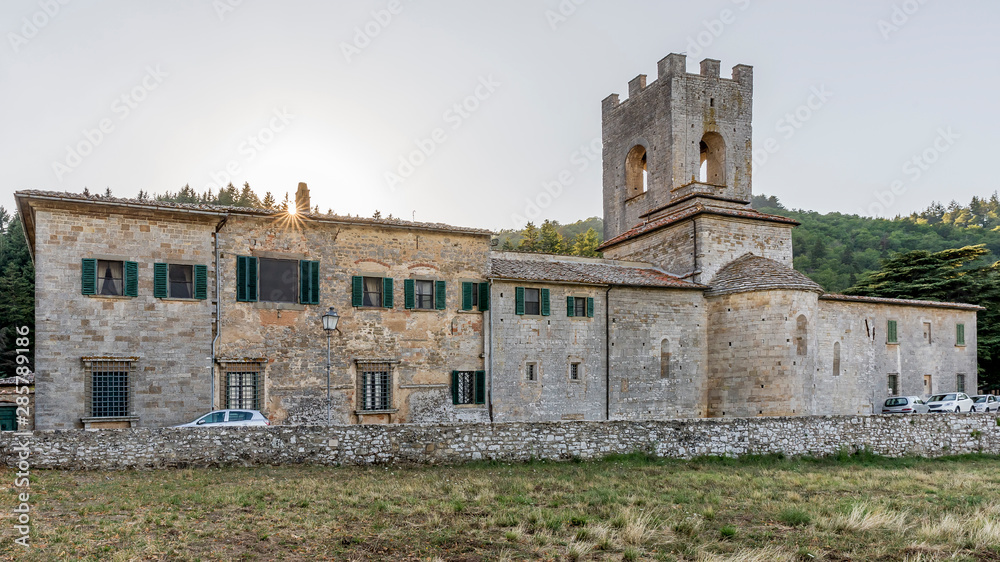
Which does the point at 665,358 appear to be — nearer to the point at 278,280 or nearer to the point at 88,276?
the point at 278,280

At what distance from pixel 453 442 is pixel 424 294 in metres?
8.64

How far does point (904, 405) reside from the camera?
1161 inches

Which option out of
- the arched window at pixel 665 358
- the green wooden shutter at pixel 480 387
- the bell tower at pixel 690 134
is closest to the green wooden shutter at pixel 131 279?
the green wooden shutter at pixel 480 387

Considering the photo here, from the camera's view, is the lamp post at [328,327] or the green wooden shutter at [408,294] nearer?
the lamp post at [328,327]

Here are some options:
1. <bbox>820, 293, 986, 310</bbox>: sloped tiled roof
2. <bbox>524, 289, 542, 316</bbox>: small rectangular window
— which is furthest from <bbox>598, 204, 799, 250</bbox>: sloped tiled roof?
<bbox>524, 289, 542, 316</bbox>: small rectangular window

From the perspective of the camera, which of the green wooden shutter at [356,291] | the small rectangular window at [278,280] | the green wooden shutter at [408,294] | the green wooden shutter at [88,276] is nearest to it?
the green wooden shutter at [88,276]

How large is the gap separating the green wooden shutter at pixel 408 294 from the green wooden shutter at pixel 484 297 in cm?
256

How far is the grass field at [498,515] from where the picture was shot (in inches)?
373

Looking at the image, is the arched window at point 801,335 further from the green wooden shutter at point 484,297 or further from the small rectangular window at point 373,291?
the small rectangular window at point 373,291

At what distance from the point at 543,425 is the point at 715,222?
16016mm

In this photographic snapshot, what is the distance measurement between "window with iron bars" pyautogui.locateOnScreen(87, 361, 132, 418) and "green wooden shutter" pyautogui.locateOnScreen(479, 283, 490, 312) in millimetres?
11709

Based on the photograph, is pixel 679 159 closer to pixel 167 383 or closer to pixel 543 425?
pixel 543 425

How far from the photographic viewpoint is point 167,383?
2042cm

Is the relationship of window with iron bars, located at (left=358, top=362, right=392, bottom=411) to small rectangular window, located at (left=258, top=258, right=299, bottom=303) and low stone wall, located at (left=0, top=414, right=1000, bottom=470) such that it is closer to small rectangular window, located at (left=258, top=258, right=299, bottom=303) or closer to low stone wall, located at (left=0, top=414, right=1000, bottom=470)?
small rectangular window, located at (left=258, top=258, right=299, bottom=303)
